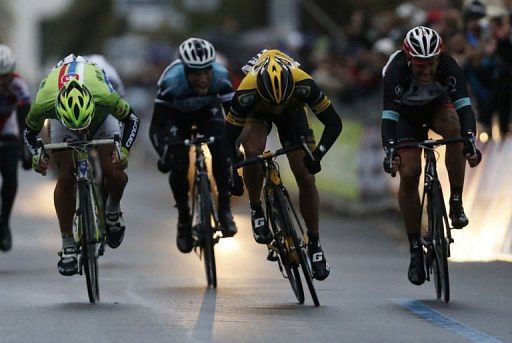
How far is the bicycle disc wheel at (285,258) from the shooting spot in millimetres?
12516

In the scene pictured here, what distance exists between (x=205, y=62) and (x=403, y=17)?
8.95m

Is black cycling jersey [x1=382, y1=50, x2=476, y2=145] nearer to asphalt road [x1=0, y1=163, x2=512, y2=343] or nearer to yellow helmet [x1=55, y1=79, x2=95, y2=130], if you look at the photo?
asphalt road [x1=0, y1=163, x2=512, y2=343]

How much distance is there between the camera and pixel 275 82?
483 inches

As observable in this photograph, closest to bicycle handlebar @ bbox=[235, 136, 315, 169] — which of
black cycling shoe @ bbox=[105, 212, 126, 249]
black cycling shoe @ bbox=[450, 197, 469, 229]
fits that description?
black cycling shoe @ bbox=[450, 197, 469, 229]

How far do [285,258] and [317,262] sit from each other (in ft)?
0.95

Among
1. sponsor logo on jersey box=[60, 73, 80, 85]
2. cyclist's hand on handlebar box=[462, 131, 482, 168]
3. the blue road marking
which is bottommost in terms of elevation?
the blue road marking

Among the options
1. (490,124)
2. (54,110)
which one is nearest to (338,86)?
(490,124)

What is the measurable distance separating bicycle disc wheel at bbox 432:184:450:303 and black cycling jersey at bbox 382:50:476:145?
553 mm

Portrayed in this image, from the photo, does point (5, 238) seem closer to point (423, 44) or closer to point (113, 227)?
point (113, 227)

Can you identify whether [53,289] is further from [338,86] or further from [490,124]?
[338,86]

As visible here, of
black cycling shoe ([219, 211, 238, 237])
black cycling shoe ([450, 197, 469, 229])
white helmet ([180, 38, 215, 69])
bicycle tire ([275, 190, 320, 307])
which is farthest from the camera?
black cycling shoe ([219, 211, 238, 237])

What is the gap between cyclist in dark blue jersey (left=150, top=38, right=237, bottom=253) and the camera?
14867mm

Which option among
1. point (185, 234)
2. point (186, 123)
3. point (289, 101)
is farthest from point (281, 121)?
point (185, 234)

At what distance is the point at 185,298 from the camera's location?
13180 mm
